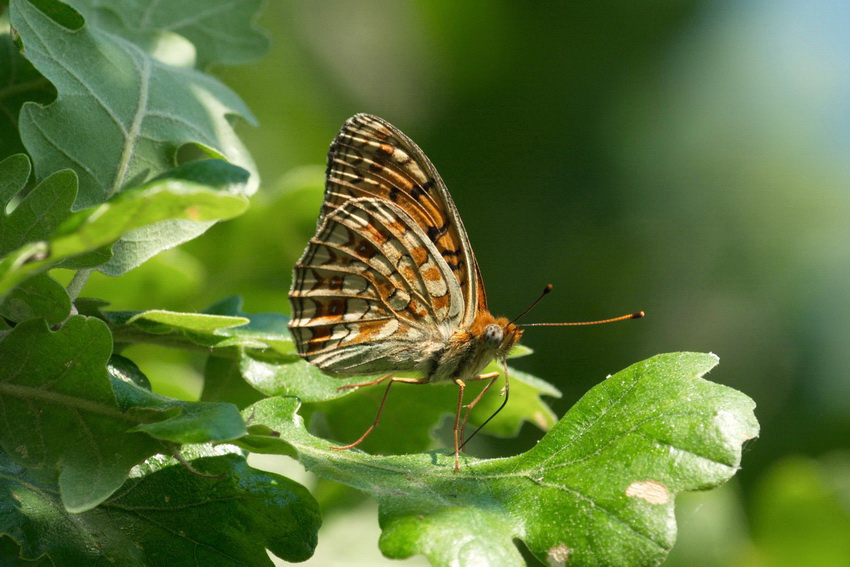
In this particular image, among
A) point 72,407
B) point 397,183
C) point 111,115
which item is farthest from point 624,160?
point 72,407

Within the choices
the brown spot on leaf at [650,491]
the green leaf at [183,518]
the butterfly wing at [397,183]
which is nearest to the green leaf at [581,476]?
the brown spot on leaf at [650,491]

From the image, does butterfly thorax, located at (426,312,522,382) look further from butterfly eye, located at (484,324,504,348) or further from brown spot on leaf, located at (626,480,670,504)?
brown spot on leaf, located at (626,480,670,504)

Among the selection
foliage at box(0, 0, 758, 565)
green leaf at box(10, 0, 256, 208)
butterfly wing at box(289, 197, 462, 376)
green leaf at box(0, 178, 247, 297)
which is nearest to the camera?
green leaf at box(0, 178, 247, 297)

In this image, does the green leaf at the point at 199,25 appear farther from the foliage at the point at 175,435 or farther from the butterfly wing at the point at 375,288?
the butterfly wing at the point at 375,288

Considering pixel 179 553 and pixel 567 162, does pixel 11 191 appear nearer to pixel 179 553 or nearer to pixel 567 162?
pixel 179 553

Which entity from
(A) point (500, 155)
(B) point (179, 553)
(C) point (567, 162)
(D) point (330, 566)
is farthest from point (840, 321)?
(B) point (179, 553)

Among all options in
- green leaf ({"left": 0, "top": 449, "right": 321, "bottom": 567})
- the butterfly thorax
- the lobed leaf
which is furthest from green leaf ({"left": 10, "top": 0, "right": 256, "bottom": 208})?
the butterfly thorax
